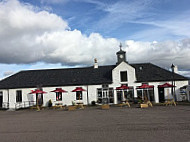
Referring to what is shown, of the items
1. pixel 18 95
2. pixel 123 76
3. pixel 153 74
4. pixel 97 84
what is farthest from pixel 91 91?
pixel 18 95

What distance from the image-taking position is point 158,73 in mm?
27062

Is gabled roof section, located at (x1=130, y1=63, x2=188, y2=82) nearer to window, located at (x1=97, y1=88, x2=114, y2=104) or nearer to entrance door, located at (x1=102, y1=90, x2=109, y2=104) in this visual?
window, located at (x1=97, y1=88, x2=114, y2=104)

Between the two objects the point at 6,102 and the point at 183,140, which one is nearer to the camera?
the point at 183,140

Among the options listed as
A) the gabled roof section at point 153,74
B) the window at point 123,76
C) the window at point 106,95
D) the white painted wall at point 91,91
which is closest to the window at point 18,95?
the white painted wall at point 91,91

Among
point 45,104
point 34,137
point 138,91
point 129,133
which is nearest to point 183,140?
point 129,133

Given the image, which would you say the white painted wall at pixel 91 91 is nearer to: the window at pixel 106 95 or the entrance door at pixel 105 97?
the window at pixel 106 95

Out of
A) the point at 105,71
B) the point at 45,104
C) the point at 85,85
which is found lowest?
the point at 45,104

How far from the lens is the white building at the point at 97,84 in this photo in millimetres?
25750

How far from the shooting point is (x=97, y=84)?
26750 mm

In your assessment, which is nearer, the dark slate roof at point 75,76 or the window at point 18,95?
the dark slate roof at point 75,76

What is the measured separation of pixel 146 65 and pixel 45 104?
15.0 meters

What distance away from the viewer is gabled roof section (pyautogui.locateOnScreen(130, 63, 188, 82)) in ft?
84.5

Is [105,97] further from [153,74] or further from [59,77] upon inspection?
[59,77]

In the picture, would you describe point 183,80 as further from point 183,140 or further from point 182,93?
point 183,140
